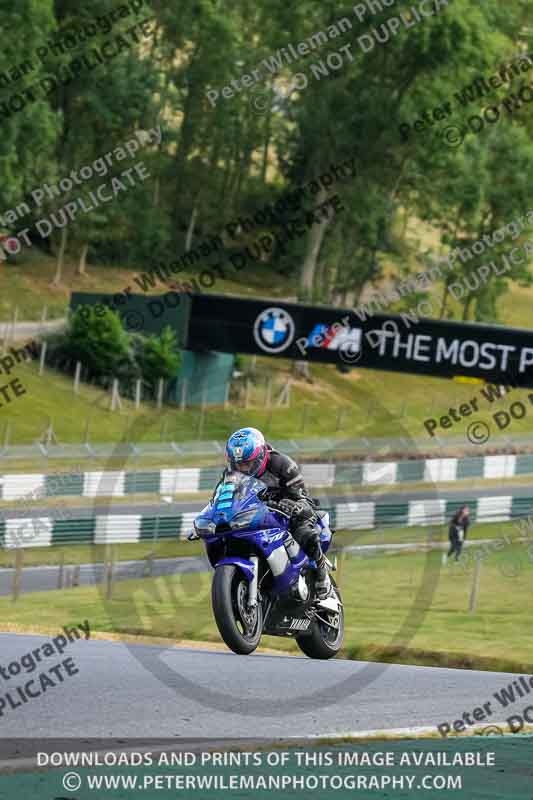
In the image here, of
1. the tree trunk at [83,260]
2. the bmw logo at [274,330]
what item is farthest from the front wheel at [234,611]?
the tree trunk at [83,260]

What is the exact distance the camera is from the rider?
1030cm

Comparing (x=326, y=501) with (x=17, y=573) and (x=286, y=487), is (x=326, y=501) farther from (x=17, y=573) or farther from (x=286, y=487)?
(x=286, y=487)

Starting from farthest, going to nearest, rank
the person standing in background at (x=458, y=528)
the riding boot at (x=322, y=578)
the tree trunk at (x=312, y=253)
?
the tree trunk at (x=312, y=253) < the person standing in background at (x=458, y=528) < the riding boot at (x=322, y=578)

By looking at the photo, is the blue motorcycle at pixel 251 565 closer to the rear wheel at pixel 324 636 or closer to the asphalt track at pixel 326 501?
the rear wheel at pixel 324 636

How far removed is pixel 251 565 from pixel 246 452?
82 cm

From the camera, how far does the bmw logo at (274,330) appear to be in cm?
3725

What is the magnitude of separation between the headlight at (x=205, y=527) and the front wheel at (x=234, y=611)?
0.27 m

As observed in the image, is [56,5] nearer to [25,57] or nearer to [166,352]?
[25,57]

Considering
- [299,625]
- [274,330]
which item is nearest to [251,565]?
[299,625]

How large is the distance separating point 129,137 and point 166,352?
1727cm

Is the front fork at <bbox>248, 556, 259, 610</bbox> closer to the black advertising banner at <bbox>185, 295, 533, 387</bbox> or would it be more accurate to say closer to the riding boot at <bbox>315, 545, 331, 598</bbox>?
the riding boot at <bbox>315, 545, 331, 598</bbox>

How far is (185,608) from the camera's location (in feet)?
72.2

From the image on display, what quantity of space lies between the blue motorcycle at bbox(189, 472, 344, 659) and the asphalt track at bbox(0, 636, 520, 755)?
440 mm

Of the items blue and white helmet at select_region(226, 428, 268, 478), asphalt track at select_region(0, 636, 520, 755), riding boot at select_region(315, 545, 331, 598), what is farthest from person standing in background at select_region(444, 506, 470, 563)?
blue and white helmet at select_region(226, 428, 268, 478)
